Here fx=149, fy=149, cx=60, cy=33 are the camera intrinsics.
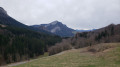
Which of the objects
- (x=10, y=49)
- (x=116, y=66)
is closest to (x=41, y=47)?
(x=10, y=49)

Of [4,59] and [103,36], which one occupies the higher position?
[103,36]

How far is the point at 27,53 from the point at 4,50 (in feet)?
65.5

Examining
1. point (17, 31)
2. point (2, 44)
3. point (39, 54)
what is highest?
point (17, 31)

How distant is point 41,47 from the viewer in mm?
119625

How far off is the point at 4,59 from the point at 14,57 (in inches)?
219

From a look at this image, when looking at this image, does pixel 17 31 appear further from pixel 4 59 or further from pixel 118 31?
pixel 118 31

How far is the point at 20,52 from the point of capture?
3538 inches

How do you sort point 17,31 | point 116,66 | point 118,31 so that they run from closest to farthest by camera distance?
point 116,66 → point 118,31 → point 17,31

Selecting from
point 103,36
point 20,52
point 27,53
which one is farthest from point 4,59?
point 103,36

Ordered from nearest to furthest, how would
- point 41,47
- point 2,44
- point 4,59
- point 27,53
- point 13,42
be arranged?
point 4,59, point 2,44, point 13,42, point 27,53, point 41,47

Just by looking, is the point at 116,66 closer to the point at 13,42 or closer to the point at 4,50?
the point at 4,50

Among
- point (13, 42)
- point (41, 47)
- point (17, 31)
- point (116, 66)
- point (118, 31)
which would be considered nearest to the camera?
point (116, 66)

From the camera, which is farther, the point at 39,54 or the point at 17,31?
the point at 17,31

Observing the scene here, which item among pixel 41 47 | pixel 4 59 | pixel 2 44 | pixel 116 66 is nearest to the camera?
pixel 116 66
